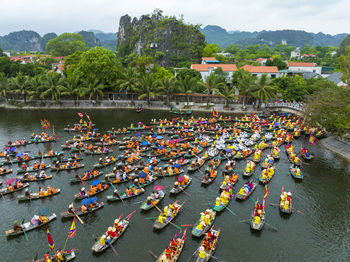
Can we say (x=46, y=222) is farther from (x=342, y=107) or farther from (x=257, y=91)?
(x=257, y=91)

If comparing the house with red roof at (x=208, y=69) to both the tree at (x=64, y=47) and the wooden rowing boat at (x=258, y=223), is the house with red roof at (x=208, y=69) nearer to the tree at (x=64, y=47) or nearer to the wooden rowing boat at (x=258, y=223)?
the wooden rowing boat at (x=258, y=223)

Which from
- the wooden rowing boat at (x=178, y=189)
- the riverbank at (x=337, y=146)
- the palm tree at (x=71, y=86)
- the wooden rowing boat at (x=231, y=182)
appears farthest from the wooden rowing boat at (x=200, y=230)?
the palm tree at (x=71, y=86)

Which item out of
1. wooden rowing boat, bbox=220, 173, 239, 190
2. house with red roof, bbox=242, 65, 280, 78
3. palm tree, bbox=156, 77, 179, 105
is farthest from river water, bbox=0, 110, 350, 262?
house with red roof, bbox=242, 65, 280, 78

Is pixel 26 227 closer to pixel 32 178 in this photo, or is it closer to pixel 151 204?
pixel 32 178

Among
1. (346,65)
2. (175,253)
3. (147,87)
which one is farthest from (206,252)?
(147,87)

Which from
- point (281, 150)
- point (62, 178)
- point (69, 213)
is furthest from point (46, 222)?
point (281, 150)

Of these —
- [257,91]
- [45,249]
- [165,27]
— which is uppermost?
[165,27]
